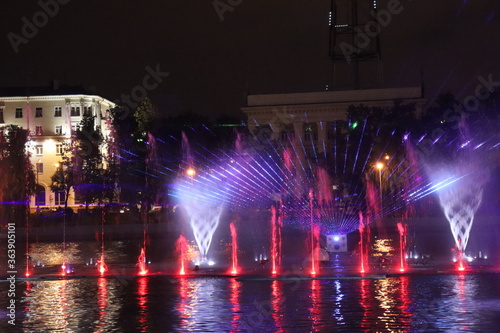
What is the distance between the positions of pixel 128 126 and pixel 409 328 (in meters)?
55.8

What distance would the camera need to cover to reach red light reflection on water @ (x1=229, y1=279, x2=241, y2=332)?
14409 millimetres

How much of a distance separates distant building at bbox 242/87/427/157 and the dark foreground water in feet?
212

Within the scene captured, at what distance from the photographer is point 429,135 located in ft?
194

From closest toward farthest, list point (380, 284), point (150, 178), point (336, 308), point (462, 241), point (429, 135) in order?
point (336, 308) < point (380, 284) < point (462, 241) < point (429, 135) < point (150, 178)

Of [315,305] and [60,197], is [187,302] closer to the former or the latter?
[315,305]

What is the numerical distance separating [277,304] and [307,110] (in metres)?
71.2

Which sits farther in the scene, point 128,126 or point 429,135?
point 128,126

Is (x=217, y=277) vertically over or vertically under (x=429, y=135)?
under

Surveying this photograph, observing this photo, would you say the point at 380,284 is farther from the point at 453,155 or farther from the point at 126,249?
the point at 453,155

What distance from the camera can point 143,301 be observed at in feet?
58.1

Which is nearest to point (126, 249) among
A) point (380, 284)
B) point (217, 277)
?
point (217, 277)

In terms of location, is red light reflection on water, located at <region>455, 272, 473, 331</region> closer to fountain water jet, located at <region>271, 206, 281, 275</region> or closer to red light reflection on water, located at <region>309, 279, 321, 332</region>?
red light reflection on water, located at <region>309, 279, 321, 332</region>

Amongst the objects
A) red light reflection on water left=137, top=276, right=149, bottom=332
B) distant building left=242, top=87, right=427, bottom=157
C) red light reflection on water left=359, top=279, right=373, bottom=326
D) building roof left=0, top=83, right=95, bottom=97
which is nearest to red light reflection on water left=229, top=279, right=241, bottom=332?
red light reflection on water left=137, top=276, right=149, bottom=332

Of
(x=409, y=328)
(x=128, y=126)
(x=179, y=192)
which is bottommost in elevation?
(x=409, y=328)
